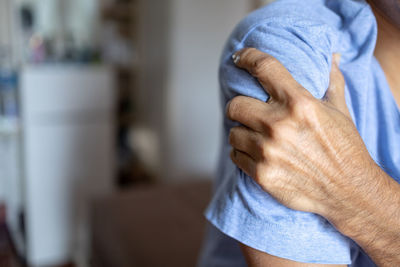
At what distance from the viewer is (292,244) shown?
1.36 ft

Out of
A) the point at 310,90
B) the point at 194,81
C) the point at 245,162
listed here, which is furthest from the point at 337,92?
the point at 194,81

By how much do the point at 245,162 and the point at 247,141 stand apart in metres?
0.03

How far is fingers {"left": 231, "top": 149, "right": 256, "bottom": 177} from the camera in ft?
1.37

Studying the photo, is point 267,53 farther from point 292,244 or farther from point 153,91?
point 153,91

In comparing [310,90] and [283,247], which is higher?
[310,90]

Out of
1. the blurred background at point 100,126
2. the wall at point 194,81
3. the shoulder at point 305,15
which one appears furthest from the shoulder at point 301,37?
the wall at point 194,81

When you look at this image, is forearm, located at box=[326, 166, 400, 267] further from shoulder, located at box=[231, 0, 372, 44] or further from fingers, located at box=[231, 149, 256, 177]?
shoulder, located at box=[231, 0, 372, 44]

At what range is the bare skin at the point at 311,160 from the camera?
1.31 ft

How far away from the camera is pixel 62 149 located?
1.99 m

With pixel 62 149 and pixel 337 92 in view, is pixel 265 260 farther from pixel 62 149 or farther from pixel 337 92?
pixel 62 149

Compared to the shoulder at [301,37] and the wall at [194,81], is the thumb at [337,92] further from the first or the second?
the wall at [194,81]

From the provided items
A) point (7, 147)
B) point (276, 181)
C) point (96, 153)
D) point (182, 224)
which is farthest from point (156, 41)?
point (276, 181)

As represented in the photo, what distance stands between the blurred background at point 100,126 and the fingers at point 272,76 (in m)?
0.81

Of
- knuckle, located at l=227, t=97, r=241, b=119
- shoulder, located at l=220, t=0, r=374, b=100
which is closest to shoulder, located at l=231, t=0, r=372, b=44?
shoulder, located at l=220, t=0, r=374, b=100
